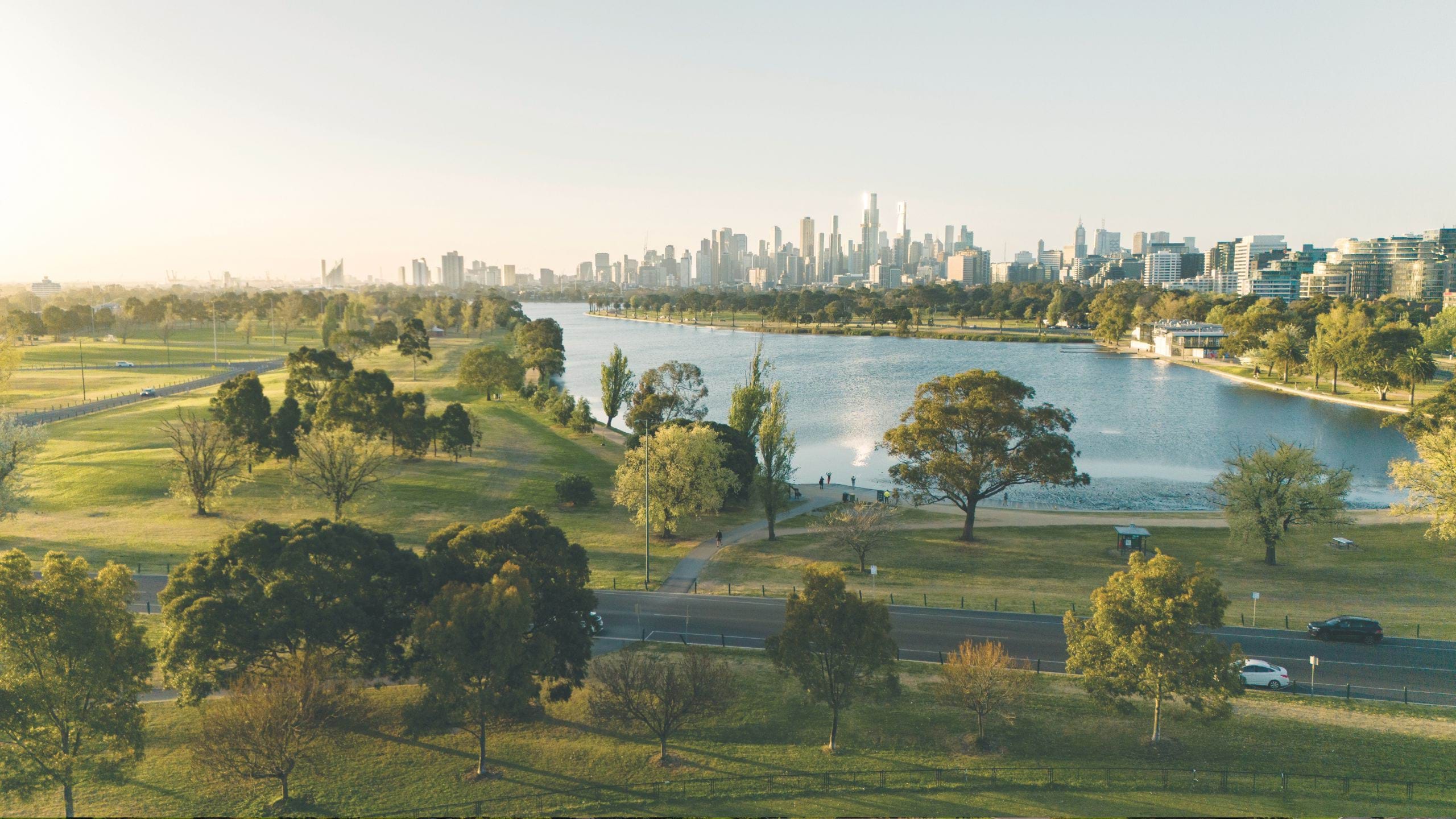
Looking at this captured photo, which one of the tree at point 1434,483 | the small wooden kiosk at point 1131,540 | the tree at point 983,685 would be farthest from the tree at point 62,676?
the tree at point 1434,483

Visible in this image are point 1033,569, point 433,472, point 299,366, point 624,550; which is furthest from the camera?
point 299,366

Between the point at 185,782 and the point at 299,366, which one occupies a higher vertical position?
the point at 299,366

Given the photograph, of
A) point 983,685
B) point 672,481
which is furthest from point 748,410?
point 983,685

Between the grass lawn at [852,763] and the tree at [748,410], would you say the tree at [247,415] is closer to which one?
the tree at [748,410]

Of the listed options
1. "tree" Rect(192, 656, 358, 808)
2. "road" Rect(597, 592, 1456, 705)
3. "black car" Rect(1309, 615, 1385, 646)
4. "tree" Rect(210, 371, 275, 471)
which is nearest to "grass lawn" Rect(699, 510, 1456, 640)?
"road" Rect(597, 592, 1456, 705)

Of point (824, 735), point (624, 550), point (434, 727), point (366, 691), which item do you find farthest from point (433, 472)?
point (824, 735)

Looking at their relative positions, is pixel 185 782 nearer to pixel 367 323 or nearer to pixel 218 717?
pixel 218 717

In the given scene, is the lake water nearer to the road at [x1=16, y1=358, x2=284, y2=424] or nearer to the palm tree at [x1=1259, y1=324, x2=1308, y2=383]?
the palm tree at [x1=1259, y1=324, x2=1308, y2=383]

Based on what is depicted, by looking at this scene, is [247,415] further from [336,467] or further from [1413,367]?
[1413,367]
